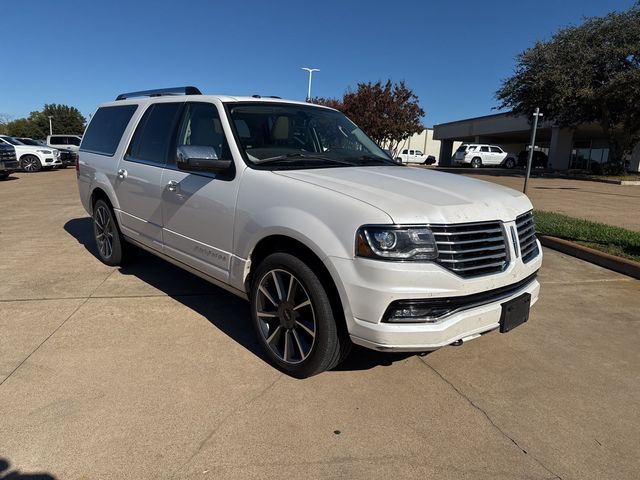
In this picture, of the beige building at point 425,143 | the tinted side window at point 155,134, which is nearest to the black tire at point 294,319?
the tinted side window at point 155,134

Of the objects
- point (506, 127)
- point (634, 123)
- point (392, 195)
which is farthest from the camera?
point (506, 127)

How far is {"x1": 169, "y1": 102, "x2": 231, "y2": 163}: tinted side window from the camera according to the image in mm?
3793

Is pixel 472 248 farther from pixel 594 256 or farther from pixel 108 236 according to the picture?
pixel 594 256

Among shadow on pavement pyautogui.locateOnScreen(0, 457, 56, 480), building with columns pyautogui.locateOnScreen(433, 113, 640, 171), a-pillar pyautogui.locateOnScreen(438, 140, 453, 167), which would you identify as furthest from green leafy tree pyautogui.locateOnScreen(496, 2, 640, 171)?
a-pillar pyautogui.locateOnScreen(438, 140, 453, 167)

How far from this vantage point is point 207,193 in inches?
147

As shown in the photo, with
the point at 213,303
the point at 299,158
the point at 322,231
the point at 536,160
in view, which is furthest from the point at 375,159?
the point at 536,160

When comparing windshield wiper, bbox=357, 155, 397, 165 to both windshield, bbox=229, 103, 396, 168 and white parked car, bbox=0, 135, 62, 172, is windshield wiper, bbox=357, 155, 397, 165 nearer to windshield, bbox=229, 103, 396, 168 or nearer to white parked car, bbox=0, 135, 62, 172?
windshield, bbox=229, 103, 396, 168

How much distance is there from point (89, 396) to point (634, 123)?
30.2 m

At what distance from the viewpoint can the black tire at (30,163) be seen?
2276 centimetres

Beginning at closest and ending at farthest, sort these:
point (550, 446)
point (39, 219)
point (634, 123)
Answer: point (550, 446) < point (39, 219) < point (634, 123)

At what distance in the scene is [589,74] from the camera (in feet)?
80.7

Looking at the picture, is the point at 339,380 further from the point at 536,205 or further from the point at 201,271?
the point at 536,205

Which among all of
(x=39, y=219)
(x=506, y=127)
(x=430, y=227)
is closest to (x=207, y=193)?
(x=430, y=227)

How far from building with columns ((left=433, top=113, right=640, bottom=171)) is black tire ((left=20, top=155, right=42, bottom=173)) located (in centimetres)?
2830
